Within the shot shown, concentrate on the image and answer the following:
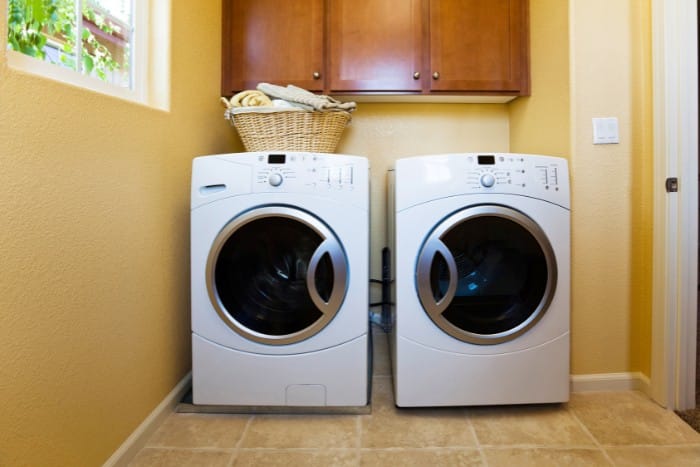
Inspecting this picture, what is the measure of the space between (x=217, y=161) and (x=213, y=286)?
1.40 ft

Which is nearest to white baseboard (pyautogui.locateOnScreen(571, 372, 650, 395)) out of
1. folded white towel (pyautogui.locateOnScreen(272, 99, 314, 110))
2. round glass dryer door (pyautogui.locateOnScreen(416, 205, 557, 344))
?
round glass dryer door (pyautogui.locateOnScreen(416, 205, 557, 344))

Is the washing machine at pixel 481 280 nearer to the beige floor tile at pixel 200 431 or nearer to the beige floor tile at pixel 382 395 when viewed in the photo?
the beige floor tile at pixel 382 395

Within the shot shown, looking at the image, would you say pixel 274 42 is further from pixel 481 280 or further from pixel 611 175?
pixel 611 175

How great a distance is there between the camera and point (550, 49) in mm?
1538

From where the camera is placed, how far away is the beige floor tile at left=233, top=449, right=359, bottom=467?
107cm

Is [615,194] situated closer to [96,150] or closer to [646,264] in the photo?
[646,264]

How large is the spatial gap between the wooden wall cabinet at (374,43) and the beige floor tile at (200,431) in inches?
55.2

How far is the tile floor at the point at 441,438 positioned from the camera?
3.54 feet

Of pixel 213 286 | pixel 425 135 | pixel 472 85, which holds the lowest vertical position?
pixel 213 286

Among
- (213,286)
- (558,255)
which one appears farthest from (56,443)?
(558,255)

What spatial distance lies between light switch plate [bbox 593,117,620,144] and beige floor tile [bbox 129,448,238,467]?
1.68 metres

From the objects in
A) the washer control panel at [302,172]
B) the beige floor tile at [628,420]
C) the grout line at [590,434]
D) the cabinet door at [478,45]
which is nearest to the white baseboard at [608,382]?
the beige floor tile at [628,420]

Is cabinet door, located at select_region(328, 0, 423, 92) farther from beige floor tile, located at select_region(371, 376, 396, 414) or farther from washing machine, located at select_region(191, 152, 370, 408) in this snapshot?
beige floor tile, located at select_region(371, 376, 396, 414)

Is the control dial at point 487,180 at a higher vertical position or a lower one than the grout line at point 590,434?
higher
